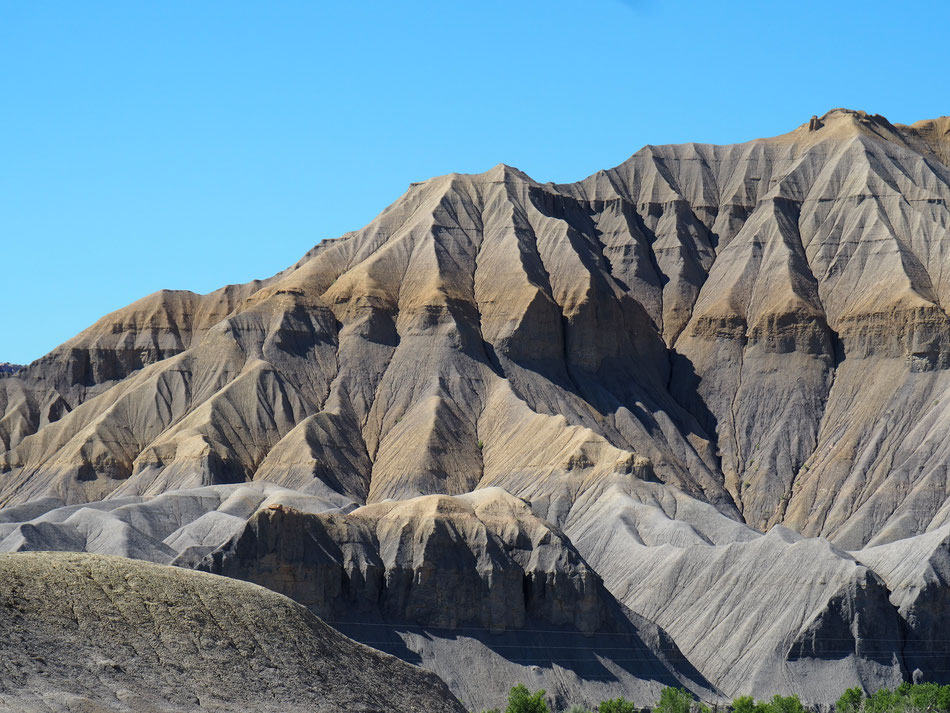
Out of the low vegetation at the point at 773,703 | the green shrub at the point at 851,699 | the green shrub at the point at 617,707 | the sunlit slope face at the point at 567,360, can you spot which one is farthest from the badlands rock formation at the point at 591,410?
the green shrub at the point at 617,707

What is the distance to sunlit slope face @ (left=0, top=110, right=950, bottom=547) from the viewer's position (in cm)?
14338

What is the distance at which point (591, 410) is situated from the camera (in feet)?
504

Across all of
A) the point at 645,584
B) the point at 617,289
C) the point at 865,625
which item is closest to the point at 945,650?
the point at 865,625

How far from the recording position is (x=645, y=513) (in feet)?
400

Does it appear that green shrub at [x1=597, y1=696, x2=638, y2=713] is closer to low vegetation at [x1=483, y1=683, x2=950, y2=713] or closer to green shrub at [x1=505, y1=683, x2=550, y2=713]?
low vegetation at [x1=483, y1=683, x2=950, y2=713]

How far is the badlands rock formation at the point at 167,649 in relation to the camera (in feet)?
162

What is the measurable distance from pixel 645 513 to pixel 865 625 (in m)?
25.7

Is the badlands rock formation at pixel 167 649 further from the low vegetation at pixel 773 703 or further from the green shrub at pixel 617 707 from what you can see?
the green shrub at pixel 617 707

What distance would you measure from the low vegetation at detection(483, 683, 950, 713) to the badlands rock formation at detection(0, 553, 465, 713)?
2002cm

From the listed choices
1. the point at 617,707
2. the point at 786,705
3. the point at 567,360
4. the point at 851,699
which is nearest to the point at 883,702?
the point at 851,699

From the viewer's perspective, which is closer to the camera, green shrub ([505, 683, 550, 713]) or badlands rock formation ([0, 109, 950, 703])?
→ green shrub ([505, 683, 550, 713])

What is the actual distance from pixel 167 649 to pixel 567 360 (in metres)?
110

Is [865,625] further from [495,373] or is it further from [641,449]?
[495,373]

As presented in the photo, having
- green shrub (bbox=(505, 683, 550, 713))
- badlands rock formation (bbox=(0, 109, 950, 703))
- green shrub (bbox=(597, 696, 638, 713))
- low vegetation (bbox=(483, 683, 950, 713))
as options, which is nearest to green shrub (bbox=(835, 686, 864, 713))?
low vegetation (bbox=(483, 683, 950, 713))
